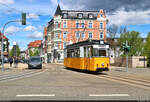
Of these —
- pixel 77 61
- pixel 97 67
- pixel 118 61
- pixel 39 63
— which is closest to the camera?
pixel 97 67

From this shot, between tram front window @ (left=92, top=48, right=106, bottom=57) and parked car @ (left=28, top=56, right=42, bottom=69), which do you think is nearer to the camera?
tram front window @ (left=92, top=48, right=106, bottom=57)

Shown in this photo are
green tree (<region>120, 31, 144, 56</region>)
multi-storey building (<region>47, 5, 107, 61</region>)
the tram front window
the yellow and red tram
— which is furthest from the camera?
multi-storey building (<region>47, 5, 107, 61</region>)

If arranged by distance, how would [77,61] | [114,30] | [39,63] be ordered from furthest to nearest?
[114,30] → [39,63] → [77,61]

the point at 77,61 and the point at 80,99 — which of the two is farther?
the point at 77,61

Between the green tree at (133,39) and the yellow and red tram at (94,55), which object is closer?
the yellow and red tram at (94,55)

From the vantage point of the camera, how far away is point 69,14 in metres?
65.0

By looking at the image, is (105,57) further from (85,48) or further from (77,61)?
(77,61)

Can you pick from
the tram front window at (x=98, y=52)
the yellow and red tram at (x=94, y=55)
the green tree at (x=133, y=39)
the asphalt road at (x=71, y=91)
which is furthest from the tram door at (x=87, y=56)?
the green tree at (x=133, y=39)

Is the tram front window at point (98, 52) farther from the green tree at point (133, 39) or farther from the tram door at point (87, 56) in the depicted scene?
the green tree at point (133, 39)

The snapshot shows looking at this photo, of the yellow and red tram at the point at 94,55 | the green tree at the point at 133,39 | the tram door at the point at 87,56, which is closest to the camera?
the yellow and red tram at the point at 94,55

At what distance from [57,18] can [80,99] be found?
5770 cm

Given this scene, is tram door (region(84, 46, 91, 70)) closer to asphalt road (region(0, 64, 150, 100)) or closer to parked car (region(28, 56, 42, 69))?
asphalt road (region(0, 64, 150, 100))

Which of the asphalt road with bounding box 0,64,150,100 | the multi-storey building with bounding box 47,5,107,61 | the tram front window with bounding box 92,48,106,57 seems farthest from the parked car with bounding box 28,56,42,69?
the multi-storey building with bounding box 47,5,107,61

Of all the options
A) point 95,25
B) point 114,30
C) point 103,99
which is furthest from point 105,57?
A: point 95,25
